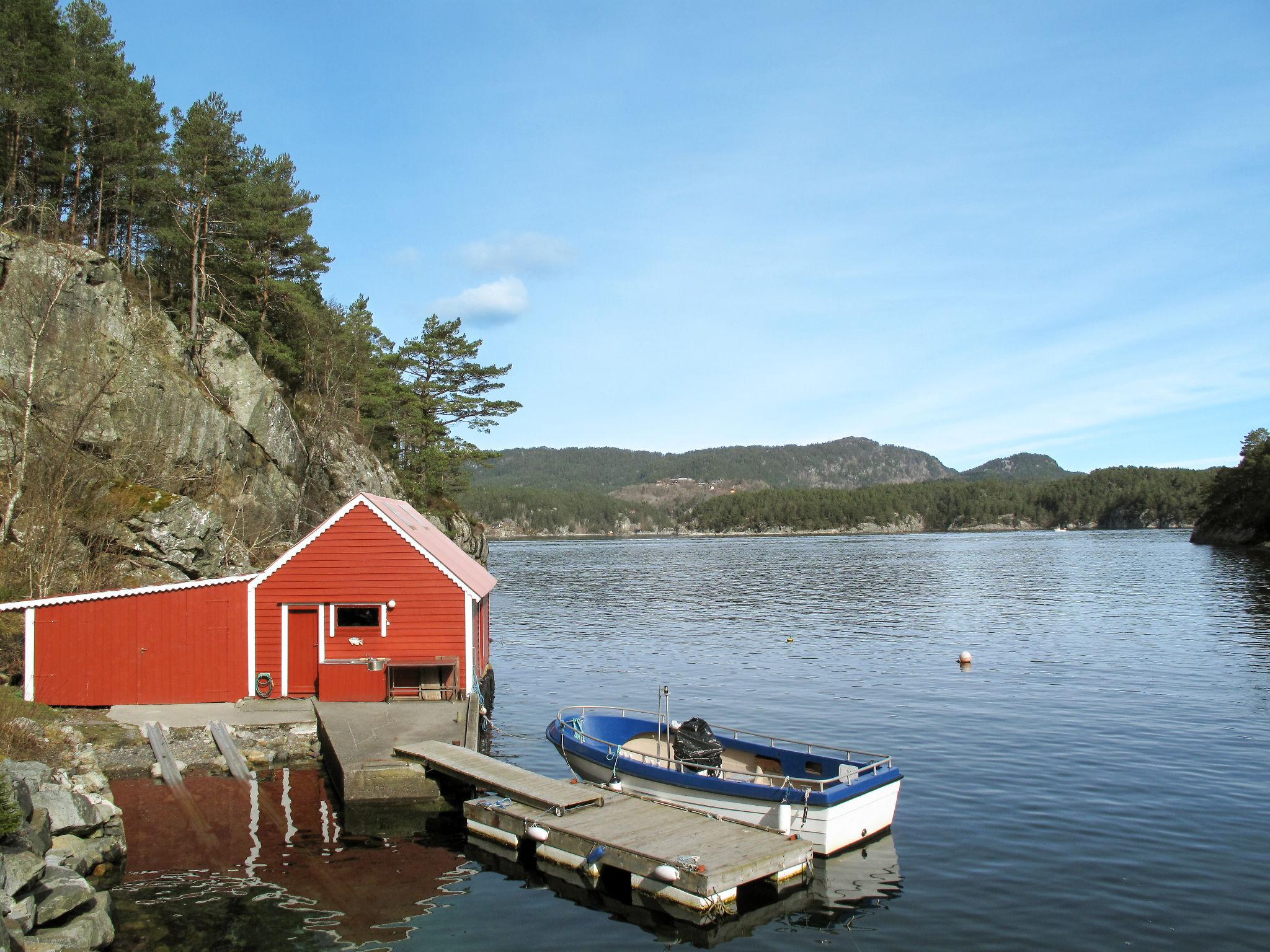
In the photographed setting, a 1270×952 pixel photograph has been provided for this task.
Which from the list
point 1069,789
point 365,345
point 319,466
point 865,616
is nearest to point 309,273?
point 365,345

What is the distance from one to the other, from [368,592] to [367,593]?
0.02 meters

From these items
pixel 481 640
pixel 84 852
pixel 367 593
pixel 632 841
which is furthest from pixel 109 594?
pixel 632 841

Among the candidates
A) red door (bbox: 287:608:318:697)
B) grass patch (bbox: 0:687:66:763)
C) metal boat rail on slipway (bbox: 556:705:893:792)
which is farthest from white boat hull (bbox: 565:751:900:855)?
grass patch (bbox: 0:687:66:763)

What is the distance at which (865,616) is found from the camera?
52.7 m

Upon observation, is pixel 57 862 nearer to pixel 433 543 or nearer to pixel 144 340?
pixel 433 543

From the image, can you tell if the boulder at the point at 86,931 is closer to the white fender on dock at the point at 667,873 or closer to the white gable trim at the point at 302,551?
the white fender on dock at the point at 667,873

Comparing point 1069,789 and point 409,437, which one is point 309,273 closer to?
point 409,437

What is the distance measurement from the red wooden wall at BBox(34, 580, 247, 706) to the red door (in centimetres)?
109

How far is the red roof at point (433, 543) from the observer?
23.5m

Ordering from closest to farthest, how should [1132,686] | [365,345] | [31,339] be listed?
1. [1132,686]
2. [31,339]
3. [365,345]

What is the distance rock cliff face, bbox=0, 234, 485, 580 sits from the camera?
29844 millimetres

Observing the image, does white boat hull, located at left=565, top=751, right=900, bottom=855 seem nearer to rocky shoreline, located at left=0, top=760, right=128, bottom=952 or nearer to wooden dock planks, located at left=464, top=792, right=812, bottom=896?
wooden dock planks, located at left=464, top=792, right=812, bottom=896

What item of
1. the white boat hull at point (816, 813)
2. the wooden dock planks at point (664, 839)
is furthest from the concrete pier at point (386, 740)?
the white boat hull at point (816, 813)

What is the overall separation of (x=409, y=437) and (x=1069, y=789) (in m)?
59.7
